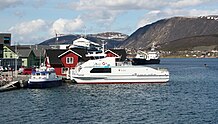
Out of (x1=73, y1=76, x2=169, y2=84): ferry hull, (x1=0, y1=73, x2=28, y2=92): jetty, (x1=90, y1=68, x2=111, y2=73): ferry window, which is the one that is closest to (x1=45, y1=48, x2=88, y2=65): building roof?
(x1=73, y1=76, x2=169, y2=84): ferry hull

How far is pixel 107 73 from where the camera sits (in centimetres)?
6950

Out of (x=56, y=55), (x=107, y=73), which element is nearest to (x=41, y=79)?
(x=107, y=73)

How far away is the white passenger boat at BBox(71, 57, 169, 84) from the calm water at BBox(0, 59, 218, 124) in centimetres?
494

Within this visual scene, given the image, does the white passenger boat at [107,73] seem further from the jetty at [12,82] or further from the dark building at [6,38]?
the dark building at [6,38]

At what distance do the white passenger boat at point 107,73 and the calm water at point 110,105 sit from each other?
4944 millimetres

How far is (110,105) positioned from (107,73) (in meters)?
23.5

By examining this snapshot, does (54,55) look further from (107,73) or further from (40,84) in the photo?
(40,84)

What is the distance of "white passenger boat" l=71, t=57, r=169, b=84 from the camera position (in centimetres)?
6900

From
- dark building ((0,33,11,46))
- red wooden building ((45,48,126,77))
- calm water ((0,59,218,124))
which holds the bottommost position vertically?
calm water ((0,59,218,124))

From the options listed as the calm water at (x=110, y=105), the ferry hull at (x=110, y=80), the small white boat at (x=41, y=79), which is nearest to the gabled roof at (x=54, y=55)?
the ferry hull at (x=110, y=80)

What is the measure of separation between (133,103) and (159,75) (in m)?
23.7

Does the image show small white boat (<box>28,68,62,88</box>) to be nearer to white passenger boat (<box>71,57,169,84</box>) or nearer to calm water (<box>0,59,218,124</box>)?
calm water (<box>0,59,218,124</box>)

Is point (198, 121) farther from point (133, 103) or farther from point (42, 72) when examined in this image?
point (42, 72)

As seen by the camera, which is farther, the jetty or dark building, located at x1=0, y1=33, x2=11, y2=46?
dark building, located at x1=0, y1=33, x2=11, y2=46
